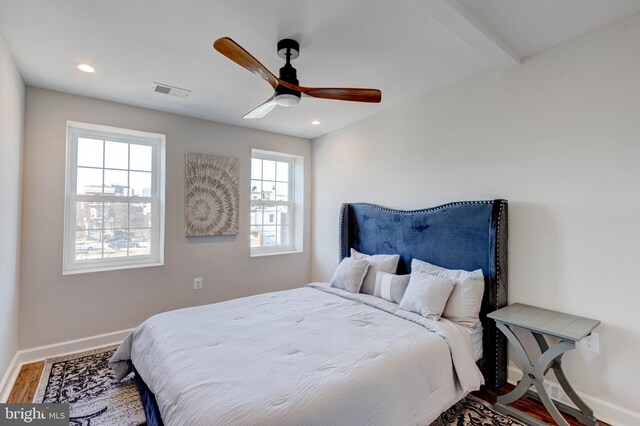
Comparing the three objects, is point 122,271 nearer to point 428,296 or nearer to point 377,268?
point 377,268

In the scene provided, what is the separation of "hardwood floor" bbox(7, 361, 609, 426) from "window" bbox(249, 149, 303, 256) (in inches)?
90.6

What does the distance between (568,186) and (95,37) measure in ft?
10.8

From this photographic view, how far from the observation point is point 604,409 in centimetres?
192

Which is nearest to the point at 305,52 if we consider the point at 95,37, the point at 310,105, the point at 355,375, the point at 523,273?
the point at 310,105

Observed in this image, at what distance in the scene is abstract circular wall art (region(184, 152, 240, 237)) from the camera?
3.49 m

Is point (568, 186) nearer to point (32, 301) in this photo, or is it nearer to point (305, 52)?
point (305, 52)

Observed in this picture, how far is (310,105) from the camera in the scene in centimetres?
319

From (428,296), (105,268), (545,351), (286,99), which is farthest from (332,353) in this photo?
(105,268)

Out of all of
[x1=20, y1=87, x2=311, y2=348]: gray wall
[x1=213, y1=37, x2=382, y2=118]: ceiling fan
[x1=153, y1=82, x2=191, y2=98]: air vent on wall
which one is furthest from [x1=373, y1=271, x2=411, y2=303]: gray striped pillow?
[x1=153, y1=82, x2=191, y2=98]: air vent on wall

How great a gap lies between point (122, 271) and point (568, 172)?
3.94m

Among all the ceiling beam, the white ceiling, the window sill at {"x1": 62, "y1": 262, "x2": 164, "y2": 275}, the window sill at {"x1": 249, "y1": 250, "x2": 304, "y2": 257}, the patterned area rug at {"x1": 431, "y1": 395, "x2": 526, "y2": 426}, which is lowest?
the patterned area rug at {"x1": 431, "y1": 395, "x2": 526, "y2": 426}

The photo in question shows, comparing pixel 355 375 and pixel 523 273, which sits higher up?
pixel 523 273

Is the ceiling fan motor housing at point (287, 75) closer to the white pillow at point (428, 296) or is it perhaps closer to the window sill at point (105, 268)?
the white pillow at point (428, 296)

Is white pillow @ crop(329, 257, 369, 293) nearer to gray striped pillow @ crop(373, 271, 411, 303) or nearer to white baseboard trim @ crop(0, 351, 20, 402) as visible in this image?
gray striped pillow @ crop(373, 271, 411, 303)
